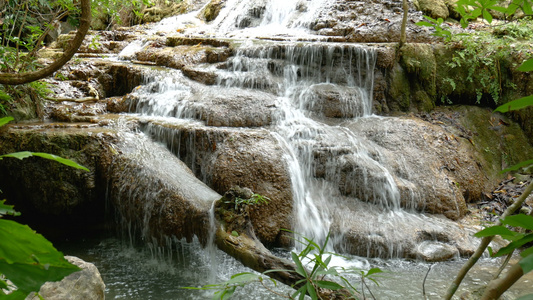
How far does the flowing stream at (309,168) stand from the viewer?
4.27 meters

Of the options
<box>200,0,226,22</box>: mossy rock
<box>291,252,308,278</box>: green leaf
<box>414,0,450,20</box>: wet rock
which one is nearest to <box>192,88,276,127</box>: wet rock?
<box>291,252,308,278</box>: green leaf

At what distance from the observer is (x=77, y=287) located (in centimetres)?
271

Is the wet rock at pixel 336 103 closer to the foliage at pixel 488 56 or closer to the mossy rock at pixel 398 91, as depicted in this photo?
the mossy rock at pixel 398 91

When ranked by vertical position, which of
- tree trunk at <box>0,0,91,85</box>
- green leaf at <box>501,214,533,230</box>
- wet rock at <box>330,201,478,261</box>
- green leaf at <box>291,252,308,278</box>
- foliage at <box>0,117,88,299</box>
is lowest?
wet rock at <box>330,201,478,261</box>

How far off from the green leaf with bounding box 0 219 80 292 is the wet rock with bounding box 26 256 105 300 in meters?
2.40

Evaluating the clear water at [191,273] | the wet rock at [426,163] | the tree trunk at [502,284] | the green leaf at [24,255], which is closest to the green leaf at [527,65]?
the tree trunk at [502,284]

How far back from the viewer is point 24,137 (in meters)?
4.76

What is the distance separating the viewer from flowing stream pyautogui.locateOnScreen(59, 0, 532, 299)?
427 cm

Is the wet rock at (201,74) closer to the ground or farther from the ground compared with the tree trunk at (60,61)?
closer to the ground

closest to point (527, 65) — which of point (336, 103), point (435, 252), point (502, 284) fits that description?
point (502, 284)

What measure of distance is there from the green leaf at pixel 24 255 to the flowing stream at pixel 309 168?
2.85 m

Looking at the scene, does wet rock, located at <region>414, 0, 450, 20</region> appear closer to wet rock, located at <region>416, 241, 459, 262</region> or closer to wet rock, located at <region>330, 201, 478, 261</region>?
wet rock, located at <region>330, 201, 478, 261</region>

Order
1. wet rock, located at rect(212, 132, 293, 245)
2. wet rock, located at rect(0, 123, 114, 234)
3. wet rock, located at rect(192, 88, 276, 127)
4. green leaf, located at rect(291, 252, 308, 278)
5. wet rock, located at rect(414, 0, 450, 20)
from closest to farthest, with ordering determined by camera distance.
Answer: green leaf, located at rect(291, 252, 308, 278) → wet rock, located at rect(0, 123, 114, 234) → wet rock, located at rect(212, 132, 293, 245) → wet rock, located at rect(192, 88, 276, 127) → wet rock, located at rect(414, 0, 450, 20)

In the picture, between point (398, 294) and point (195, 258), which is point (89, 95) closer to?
point (195, 258)
